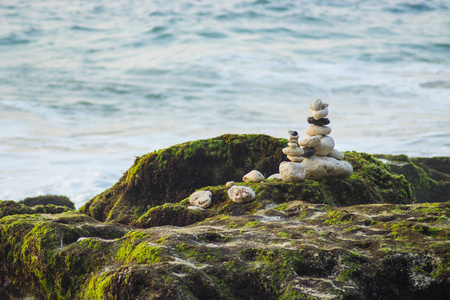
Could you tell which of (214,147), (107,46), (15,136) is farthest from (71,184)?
(107,46)

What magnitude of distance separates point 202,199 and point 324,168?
2067 mm

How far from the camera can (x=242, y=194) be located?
24.9 ft

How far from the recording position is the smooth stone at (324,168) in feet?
27.8

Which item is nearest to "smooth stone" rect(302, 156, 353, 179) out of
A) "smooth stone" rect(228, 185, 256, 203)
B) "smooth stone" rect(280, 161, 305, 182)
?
"smooth stone" rect(280, 161, 305, 182)

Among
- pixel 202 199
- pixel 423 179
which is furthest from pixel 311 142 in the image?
pixel 423 179

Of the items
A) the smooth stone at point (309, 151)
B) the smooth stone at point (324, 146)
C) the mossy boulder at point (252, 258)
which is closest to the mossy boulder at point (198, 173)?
the smooth stone at point (324, 146)

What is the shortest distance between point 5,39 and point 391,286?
41.7m

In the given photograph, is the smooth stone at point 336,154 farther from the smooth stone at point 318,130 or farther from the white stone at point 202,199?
the white stone at point 202,199

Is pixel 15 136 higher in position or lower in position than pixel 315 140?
lower

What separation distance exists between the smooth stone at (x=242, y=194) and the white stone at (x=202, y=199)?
49 cm

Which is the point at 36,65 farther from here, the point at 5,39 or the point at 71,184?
the point at 71,184

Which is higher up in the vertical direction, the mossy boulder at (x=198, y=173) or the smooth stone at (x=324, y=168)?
the smooth stone at (x=324, y=168)

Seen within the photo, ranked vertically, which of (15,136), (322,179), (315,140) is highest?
(315,140)

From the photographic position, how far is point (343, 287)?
4.21 m
